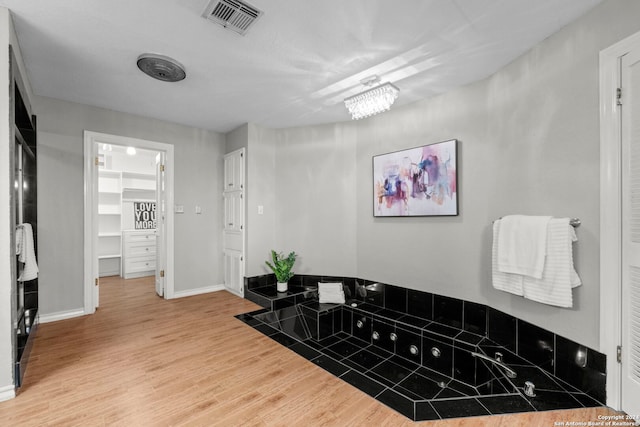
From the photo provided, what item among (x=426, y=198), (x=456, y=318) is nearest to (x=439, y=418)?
(x=456, y=318)

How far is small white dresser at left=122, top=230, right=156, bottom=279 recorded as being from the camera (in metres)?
5.32

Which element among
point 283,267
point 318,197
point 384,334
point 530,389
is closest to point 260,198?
point 318,197

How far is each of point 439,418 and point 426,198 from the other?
195 cm

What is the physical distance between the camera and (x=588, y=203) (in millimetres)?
1776

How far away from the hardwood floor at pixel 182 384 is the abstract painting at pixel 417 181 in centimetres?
181

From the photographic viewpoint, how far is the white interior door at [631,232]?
Result: 1544mm

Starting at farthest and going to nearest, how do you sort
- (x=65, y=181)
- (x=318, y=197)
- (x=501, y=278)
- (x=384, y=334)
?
(x=318, y=197) → (x=65, y=181) → (x=384, y=334) → (x=501, y=278)

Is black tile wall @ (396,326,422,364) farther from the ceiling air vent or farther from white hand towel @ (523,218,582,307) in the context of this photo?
the ceiling air vent

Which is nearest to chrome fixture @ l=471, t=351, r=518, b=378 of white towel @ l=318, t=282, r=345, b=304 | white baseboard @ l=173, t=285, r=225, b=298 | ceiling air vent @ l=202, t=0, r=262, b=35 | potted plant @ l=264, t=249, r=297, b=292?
white towel @ l=318, t=282, r=345, b=304

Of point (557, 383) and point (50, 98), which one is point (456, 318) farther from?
point (50, 98)

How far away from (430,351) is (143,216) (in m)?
5.73

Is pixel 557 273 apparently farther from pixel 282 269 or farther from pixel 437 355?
pixel 282 269

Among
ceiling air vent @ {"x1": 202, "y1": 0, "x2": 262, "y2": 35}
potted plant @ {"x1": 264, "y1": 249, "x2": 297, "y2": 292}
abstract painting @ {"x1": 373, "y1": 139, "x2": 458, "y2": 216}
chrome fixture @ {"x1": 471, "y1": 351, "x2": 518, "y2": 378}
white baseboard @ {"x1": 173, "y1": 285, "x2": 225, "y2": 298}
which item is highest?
ceiling air vent @ {"x1": 202, "y1": 0, "x2": 262, "y2": 35}

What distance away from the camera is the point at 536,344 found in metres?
2.06
